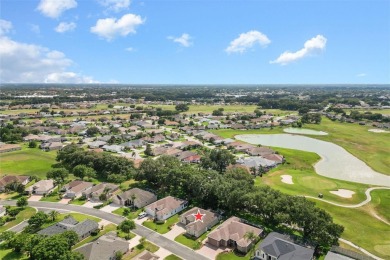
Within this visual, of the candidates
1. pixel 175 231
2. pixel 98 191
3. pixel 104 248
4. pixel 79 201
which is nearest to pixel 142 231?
pixel 175 231

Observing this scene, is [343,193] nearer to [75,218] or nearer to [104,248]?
[104,248]

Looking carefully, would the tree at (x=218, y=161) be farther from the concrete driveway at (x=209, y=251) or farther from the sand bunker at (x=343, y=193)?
the concrete driveway at (x=209, y=251)

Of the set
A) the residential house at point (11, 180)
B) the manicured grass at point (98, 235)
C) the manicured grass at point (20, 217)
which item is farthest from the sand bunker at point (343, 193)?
the residential house at point (11, 180)

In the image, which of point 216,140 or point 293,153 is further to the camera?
point 216,140

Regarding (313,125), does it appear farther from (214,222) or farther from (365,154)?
(214,222)

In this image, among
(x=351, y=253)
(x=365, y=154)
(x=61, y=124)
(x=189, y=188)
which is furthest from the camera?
(x=61, y=124)

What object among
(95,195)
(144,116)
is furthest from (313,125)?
(95,195)
